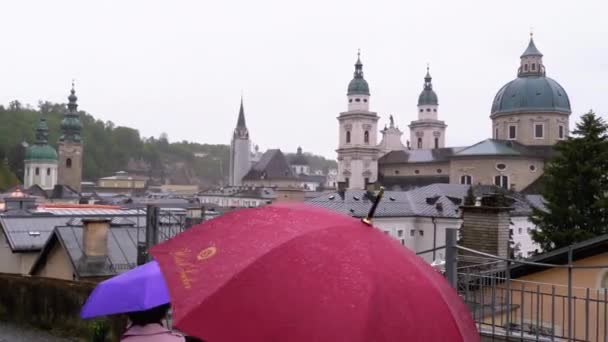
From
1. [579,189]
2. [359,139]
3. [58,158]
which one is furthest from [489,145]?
[58,158]

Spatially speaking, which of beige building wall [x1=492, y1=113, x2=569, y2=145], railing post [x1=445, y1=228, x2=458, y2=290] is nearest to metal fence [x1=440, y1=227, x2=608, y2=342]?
railing post [x1=445, y1=228, x2=458, y2=290]

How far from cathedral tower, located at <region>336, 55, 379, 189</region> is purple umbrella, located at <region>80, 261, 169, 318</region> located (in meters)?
80.1

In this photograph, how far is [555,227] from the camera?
24.7 m

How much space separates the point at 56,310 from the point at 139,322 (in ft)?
28.7

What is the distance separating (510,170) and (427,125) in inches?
1129

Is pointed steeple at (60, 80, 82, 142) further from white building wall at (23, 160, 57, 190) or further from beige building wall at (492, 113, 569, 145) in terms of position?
beige building wall at (492, 113, 569, 145)

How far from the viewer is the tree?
24.1 metres

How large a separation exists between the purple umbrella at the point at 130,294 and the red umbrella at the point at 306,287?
0.71 ft

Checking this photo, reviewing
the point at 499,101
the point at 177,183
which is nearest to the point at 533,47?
the point at 499,101

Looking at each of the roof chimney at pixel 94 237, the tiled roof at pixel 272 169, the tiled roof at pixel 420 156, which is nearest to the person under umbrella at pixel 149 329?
the roof chimney at pixel 94 237

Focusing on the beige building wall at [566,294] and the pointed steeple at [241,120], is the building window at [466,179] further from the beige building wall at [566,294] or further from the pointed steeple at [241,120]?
the beige building wall at [566,294]

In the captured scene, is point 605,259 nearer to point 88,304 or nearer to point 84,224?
point 88,304

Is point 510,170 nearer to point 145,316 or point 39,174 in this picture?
point 39,174

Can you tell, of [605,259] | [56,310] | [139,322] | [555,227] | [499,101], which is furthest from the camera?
[499,101]
